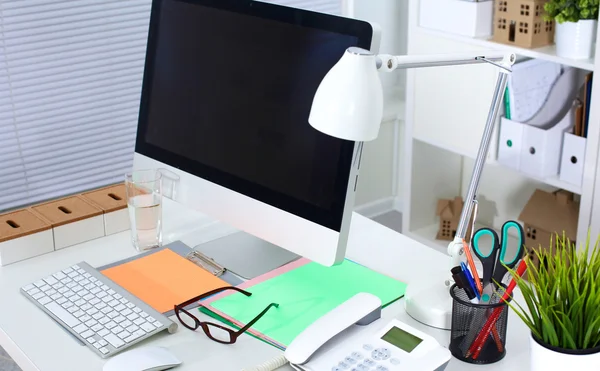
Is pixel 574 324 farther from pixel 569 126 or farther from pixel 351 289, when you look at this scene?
pixel 569 126

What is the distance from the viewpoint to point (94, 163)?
257 cm

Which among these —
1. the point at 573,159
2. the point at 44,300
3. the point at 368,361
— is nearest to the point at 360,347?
the point at 368,361

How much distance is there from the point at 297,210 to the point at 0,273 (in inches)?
24.2

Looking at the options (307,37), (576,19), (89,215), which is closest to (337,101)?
(307,37)

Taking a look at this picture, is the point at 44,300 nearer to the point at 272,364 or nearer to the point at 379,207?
the point at 272,364

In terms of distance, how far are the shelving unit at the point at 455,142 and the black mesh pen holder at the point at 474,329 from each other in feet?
3.64

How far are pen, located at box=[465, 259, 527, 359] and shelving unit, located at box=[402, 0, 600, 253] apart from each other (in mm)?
1107

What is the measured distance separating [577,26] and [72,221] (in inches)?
56.8

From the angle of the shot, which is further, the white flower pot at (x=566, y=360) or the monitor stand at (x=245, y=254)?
the monitor stand at (x=245, y=254)

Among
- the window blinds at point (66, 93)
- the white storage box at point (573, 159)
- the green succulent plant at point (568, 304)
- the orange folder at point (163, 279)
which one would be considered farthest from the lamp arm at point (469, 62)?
the window blinds at point (66, 93)

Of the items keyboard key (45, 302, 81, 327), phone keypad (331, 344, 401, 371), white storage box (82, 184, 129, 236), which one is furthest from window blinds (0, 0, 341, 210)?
phone keypad (331, 344, 401, 371)

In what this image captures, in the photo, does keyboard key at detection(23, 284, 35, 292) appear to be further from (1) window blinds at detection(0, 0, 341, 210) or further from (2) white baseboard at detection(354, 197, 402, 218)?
(2) white baseboard at detection(354, 197, 402, 218)

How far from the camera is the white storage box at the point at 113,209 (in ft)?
5.55

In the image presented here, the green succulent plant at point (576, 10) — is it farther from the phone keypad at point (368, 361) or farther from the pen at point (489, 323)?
the phone keypad at point (368, 361)
